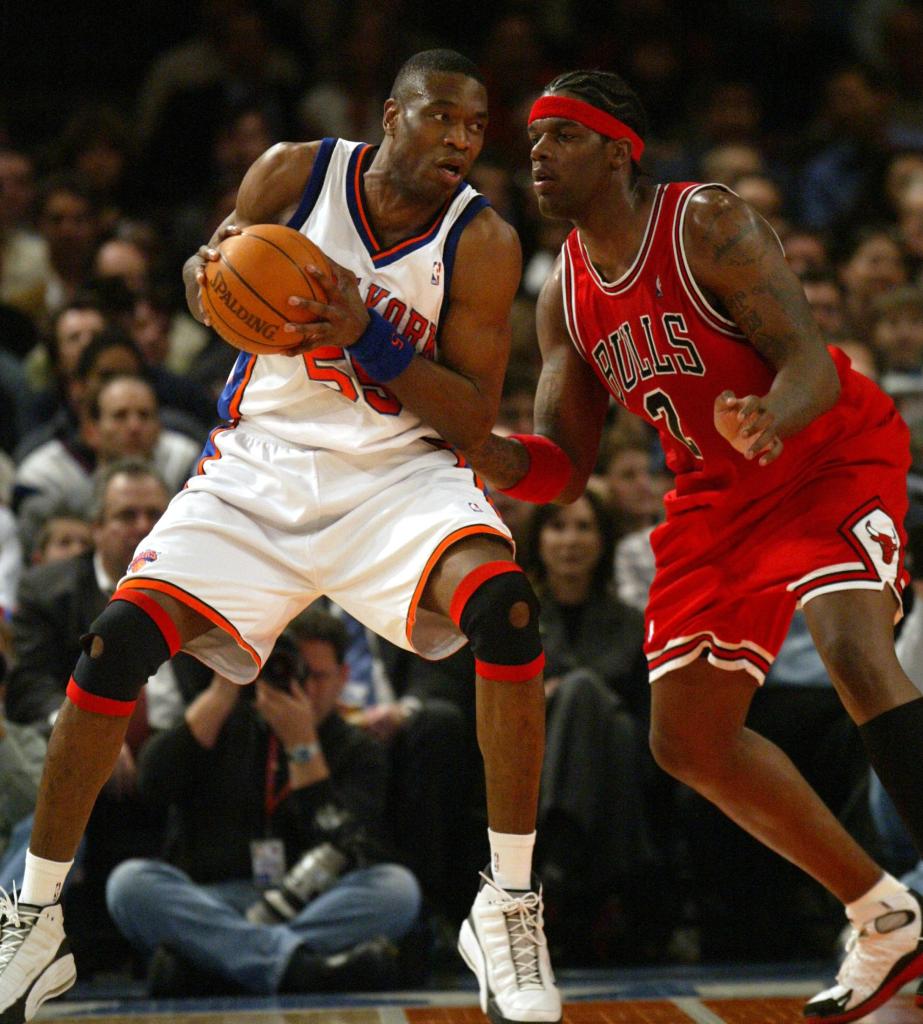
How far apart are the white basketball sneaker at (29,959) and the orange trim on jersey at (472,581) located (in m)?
1.17

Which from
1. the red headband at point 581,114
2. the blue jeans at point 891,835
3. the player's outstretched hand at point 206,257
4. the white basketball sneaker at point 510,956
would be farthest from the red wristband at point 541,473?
the blue jeans at point 891,835

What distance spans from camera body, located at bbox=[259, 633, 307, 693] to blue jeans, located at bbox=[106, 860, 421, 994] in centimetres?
70

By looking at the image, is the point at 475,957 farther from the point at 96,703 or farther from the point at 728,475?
the point at 728,475

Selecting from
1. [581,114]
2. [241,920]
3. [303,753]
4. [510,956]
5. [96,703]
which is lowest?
[241,920]

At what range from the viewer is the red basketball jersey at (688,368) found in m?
4.30

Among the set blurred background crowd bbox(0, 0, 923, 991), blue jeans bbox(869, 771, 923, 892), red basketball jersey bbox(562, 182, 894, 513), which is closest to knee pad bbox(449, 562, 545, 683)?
red basketball jersey bbox(562, 182, 894, 513)

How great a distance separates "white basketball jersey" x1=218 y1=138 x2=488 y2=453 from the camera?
4.09 metres

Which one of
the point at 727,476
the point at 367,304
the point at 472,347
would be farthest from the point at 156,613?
the point at 727,476

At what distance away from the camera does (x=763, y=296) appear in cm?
417

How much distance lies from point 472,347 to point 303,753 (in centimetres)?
195

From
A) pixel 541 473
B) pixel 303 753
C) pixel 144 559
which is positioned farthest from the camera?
pixel 303 753

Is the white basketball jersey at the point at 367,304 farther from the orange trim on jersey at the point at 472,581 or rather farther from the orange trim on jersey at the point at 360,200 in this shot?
the orange trim on jersey at the point at 472,581

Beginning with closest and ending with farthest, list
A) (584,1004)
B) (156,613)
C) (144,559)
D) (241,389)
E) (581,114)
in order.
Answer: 1. (156,613)
2. (144,559)
3. (241,389)
4. (581,114)
5. (584,1004)

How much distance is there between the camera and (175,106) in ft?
32.7
